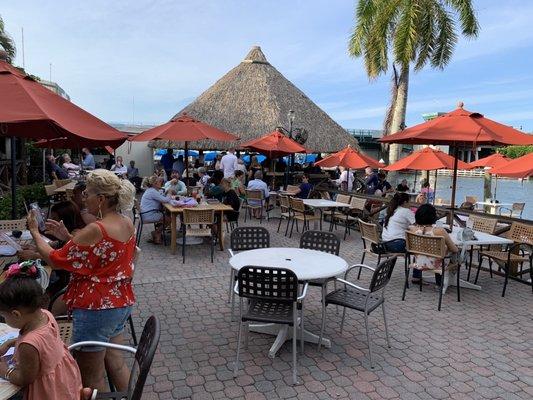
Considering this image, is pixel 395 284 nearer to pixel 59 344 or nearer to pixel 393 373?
pixel 393 373

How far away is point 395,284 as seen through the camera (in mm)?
6406

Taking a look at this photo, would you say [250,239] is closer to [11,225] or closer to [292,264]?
[292,264]

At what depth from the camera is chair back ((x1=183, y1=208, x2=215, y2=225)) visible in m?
7.21

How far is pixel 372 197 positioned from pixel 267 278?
7560 millimetres

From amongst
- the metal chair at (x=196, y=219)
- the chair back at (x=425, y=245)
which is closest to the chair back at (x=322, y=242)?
the chair back at (x=425, y=245)

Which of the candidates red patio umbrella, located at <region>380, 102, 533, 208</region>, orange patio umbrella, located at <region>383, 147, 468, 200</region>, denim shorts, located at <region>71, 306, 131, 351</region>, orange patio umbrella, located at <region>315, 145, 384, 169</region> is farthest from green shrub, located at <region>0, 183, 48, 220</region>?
orange patio umbrella, located at <region>383, 147, 468, 200</region>

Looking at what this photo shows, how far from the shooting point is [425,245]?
5551 millimetres

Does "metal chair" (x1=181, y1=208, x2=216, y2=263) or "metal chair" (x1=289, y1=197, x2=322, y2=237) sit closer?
"metal chair" (x1=181, y1=208, x2=216, y2=263)

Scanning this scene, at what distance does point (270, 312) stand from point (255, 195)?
24.4 feet

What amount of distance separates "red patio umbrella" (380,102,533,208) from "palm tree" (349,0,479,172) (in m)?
11.5

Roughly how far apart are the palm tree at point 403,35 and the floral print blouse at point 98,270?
16.6 m

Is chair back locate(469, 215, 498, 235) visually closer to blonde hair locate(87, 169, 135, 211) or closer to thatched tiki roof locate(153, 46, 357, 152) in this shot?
blonde hair locate(87, 169, 135, 211)

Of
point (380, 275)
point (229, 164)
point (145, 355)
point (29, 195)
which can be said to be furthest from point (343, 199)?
point (145, 355)

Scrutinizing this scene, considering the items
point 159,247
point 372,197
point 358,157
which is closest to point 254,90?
point 358,157
